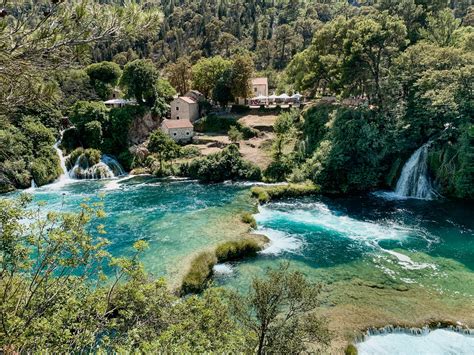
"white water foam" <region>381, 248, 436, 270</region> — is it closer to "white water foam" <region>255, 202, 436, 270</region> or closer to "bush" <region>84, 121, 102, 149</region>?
Result: "white water foam" <region>255, 202, 436, 270</region>

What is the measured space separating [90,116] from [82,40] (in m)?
50.0

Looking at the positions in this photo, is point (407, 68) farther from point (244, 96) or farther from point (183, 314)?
point (183, 314)

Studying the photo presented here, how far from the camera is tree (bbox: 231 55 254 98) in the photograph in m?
62.5

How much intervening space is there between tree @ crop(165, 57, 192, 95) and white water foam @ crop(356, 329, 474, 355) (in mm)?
65817

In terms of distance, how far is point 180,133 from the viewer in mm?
57656

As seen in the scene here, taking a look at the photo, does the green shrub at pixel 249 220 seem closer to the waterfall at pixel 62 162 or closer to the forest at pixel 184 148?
the forest at pixel 184 148

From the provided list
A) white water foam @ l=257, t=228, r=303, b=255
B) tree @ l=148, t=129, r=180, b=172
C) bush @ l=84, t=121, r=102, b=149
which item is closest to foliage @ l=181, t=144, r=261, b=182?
tree @ l=148, t=129, r=180, b=172

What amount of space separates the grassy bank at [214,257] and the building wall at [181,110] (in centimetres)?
3935

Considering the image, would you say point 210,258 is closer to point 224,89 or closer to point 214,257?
point 214,257

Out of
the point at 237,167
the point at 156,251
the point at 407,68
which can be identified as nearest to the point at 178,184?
the point at 237,167

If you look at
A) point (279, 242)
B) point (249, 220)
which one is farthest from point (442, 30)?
point (279, 242)

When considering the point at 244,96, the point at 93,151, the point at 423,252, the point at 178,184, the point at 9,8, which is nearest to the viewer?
the point at 9,8

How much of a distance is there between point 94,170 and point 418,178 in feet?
135

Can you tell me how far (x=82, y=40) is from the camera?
28.0ft
